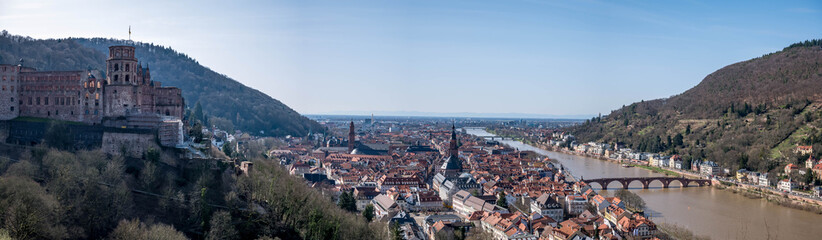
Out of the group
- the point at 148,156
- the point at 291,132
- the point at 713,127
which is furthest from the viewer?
the point at 291,132

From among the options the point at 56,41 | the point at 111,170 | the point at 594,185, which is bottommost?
the point at 594,185

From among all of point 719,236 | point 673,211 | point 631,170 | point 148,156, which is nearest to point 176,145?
point 148,156

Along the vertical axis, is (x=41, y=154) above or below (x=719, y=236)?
above

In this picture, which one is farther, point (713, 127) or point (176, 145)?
A: point (713, 127)

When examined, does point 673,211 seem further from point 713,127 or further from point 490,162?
point 713,127

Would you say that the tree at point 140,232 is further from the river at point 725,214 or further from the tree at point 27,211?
the river at point 725,214

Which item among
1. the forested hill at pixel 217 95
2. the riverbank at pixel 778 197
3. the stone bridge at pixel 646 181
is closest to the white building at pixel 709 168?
the stone bridge at pixel 646 181


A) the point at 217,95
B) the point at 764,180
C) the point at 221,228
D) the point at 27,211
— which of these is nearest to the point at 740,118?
the point at 764,180

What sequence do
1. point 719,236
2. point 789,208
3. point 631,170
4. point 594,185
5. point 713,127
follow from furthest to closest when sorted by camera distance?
point 713,127
point 631,170
point 594,185
point 789,208
point 719,236
